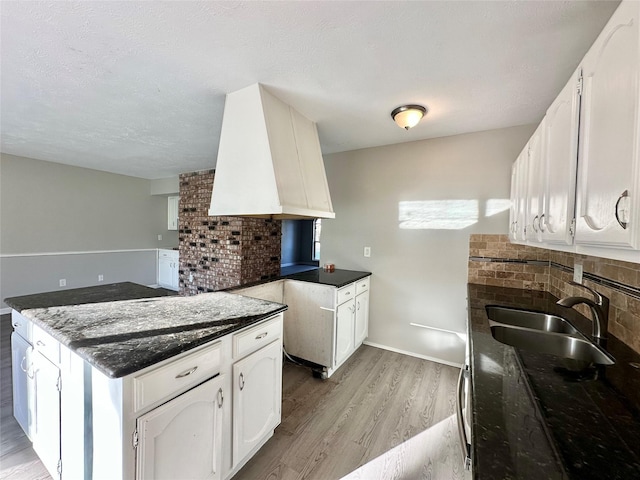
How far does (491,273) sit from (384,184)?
4.53ft

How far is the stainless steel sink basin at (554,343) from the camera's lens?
1.17 meters

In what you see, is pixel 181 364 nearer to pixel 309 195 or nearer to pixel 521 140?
pixel 309 195

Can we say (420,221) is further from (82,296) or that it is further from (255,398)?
(82,296)

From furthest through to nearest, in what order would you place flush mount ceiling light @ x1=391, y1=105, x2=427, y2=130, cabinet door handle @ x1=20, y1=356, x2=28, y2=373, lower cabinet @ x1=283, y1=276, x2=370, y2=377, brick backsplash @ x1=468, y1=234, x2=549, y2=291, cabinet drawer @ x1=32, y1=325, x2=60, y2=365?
lower cabinet @ x1=283, y1=276, x2=370, y2=377 < brick backsplash @ x1=468, y1=234, x2=549, y2=291 < flush mount ceiling light @ x1=391, y1=105, x2=427, y2=130 < cabinet door handle @ x1=20, y1=356, x2=28, y2=373 < cabinet drawer @ x1=32, y1=325, x2=60, y2=365

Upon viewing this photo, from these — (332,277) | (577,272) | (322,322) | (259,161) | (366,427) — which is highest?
(259,161)

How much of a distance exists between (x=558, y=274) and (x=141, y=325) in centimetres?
283

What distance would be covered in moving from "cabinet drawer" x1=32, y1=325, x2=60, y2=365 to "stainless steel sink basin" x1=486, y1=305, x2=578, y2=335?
2.39 metres

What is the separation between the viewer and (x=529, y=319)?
1.69 metres

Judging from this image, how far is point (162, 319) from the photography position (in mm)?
1351

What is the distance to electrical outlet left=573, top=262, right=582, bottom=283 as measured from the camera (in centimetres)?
163

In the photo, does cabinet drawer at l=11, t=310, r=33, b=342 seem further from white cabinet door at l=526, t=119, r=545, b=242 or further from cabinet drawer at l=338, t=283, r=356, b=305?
white cabinet door at l=526, t=119, r=545, b=242

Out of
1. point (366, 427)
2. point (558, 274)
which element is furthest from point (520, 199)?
point (366, 427)

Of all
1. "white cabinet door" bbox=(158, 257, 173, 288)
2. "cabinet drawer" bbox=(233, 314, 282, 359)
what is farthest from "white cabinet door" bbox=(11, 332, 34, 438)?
"white cabinet door" bbox=(158, 257, 173, 288)

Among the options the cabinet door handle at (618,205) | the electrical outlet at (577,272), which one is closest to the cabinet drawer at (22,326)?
the cabinet door handle at (618,205)
